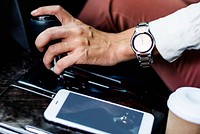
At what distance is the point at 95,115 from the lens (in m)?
0.52

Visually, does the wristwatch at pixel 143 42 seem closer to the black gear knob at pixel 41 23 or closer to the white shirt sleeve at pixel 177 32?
the white shirt sleeve at pixel 177 32

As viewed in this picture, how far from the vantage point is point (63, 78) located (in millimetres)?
629

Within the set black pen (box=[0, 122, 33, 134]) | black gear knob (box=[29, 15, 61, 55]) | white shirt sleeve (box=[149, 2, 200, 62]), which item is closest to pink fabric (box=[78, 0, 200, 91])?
white shirt sleeve (box=[149, 2, 200, 62])

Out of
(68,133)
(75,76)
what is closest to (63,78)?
(75,76)

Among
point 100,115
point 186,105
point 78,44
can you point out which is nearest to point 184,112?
point 186,105

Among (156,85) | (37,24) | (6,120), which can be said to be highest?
(37,24)

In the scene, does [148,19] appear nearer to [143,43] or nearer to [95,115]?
[143,43]

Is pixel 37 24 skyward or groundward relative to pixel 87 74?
skyward

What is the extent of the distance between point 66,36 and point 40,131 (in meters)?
0.20

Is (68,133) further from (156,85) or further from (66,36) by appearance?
(156,85)

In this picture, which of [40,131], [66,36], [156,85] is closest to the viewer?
[40,131]

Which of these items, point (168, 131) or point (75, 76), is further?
point (75, 76)

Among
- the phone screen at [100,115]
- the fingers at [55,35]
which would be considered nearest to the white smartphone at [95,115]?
the phone screen at [100,115]

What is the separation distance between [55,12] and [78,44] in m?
0.08
